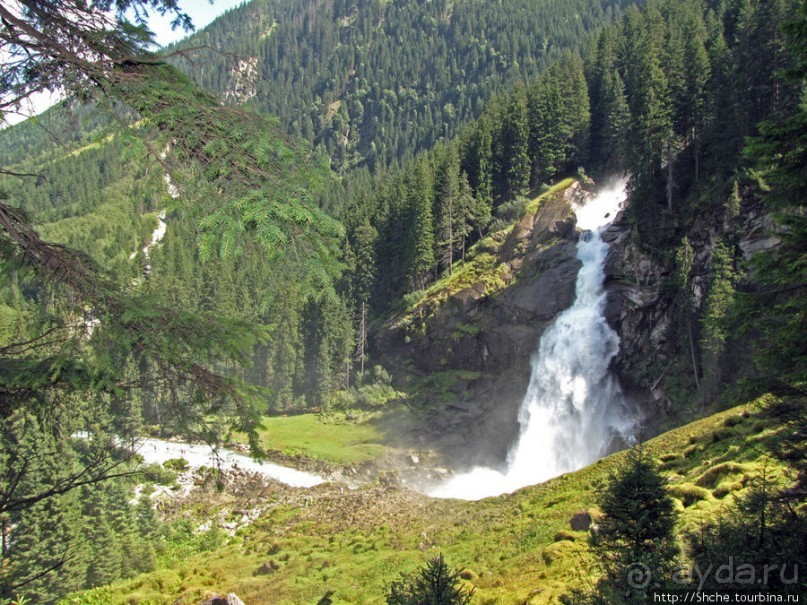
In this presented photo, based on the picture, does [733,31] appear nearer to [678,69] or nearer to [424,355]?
[678,69]

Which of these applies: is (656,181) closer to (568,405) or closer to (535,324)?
(535,324)

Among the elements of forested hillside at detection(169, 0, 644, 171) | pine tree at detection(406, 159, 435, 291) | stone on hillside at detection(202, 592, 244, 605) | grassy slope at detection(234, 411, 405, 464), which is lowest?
stone on hillside at detection(202, 592, 244, 605)

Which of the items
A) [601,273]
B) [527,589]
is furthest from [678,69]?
[527,589]

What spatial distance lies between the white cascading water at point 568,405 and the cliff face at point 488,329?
Answer: 61.4 inches

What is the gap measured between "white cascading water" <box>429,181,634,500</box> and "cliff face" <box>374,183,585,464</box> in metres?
1.56

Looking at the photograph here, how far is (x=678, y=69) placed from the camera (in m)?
50.4

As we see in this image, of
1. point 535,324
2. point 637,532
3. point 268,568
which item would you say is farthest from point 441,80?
point 637,532

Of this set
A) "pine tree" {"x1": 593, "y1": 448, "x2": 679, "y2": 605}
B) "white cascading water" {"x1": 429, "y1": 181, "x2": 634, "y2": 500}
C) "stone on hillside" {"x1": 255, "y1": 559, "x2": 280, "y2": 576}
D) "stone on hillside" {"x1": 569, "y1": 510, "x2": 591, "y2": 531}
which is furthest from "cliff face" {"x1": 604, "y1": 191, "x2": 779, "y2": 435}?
"stone on hillside" {"x1": 255, "y1": 559, "x2": 280, "y2": 576}

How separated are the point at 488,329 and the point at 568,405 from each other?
13.0 m

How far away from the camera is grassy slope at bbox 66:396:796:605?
16.6 meters

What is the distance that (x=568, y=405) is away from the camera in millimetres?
45250

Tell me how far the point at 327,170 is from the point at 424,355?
54.7m

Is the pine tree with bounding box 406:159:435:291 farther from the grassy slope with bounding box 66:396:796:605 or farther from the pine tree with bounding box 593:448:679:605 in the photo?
the pine tree with bounding box 593:448:679:605

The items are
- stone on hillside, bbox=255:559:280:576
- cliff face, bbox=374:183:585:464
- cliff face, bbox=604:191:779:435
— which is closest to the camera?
stone on hillside, bbox=255:559:280:576
